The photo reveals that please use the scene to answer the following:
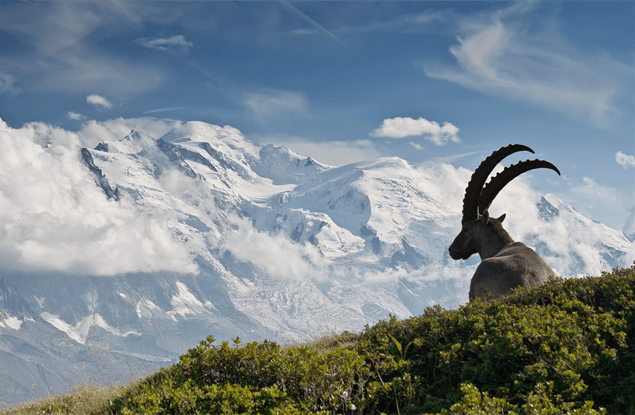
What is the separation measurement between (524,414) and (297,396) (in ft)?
8.35

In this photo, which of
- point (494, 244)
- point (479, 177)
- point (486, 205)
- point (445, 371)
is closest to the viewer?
point (445, 371)

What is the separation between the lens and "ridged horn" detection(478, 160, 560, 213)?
12.2 meters

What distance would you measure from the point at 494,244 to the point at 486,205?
1.10 metres

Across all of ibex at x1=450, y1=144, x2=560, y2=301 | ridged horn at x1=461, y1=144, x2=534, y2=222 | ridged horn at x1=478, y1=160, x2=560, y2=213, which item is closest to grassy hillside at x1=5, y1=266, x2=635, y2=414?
ibex at x1=450, y1=144, x2=560, y2=301

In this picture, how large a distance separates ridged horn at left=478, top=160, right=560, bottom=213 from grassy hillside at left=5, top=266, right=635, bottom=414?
580 centimetres

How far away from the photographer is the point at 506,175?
12461mm

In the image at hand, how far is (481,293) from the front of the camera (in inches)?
413

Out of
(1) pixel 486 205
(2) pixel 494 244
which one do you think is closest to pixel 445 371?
(2) pixel 494 244

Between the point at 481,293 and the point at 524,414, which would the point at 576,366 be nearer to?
the point at 524,414

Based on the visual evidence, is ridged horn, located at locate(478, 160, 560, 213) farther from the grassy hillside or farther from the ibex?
the grassy hillside

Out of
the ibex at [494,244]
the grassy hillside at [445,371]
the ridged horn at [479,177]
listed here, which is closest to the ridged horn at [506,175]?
the ibex at [494,244]

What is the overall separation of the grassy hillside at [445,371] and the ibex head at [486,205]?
568cm

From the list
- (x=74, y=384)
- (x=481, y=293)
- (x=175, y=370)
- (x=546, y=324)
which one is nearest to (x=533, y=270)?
(x=481, y=293)

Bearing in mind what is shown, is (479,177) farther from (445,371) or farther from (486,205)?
(445,371)
